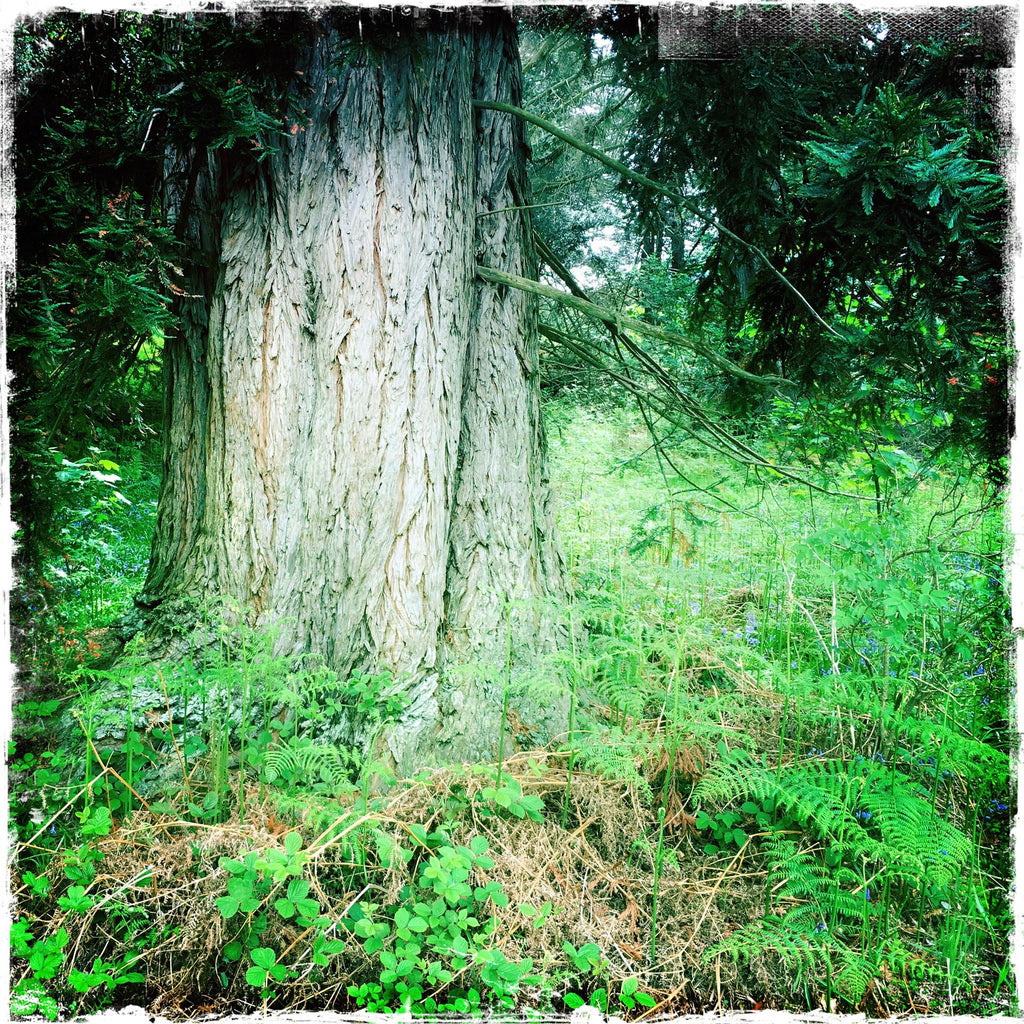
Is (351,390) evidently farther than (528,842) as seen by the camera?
Yes

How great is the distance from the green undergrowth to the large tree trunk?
8.2 inches

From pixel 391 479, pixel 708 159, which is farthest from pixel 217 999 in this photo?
pixel 708 159

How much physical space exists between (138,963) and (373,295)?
226cm

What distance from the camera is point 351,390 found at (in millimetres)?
2428

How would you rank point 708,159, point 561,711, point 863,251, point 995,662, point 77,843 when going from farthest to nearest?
point 708,159 → point 863,251 → point 561,711 → point 995,662 → point 77,843

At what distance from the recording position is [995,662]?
7.54ft

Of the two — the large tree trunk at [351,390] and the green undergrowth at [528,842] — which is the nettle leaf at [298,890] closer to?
the green undergrowth at [528,842]

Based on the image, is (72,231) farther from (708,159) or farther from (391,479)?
(708,159)

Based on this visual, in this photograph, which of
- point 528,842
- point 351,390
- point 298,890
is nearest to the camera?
point 298,890

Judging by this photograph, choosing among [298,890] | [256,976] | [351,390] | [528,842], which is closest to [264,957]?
[256,976]

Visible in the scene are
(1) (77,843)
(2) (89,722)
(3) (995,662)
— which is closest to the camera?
(1) (77,843)

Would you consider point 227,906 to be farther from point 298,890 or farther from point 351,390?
point 351,390

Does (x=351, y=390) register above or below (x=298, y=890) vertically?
Result: above

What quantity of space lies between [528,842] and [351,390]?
1.74m
